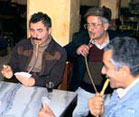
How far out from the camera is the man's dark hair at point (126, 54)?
1984 mm

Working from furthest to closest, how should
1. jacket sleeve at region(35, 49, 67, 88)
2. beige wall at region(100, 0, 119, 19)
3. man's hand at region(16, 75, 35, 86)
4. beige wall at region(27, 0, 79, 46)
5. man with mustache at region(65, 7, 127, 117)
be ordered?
beige wall at region(100, 0, 119, 19), beige wall at region(27, 0, 79, 46), man with mustache at region(65, 7, 127, 117), jacket sleeve at region(35, 49, 67, 88), man's hand at region(16, 75, 35, 86)

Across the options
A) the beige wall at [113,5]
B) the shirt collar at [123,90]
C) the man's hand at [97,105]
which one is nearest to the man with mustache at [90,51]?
the man's hand at [97,105]

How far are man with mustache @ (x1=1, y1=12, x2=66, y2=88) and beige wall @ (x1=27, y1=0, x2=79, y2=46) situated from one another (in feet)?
2.19

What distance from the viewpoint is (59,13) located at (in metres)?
4.13

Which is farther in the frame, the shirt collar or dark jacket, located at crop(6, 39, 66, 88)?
dark jacket, located at crop(6, 39, 66, 88)

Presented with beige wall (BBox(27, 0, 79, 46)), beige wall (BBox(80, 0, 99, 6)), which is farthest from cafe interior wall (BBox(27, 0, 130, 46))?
beige wall (BBox(80, 0, 99, 6))

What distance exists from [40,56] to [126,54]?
1.64 metres

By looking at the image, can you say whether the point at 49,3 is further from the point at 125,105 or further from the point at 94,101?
the point at 125,105

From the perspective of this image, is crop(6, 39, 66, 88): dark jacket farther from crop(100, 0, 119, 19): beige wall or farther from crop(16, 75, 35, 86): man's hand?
crop(100, 0, 119, 19): beige wall

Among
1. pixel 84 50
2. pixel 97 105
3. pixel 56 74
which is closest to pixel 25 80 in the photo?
pixel 56 74

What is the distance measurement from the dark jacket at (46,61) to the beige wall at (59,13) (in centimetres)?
68

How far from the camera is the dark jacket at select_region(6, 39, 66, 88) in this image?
3344mm

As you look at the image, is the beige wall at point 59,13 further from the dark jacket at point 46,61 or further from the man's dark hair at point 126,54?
the man's dark hair at point 126,54

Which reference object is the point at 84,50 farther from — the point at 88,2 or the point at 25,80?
the point at 88,2
